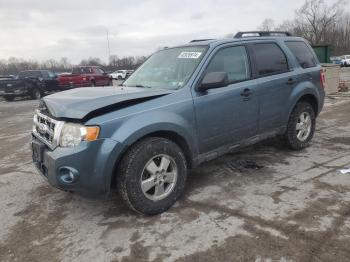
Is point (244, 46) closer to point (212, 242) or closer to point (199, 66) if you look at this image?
point (199, 66)

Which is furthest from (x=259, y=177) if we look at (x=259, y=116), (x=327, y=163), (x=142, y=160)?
(x=142, y=160)

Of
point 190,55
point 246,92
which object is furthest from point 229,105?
point 190,55

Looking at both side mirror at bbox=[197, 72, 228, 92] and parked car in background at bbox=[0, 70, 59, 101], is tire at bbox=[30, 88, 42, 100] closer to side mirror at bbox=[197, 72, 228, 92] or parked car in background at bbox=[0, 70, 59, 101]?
parked car in background at bbox=[0, 70, 59, 101]

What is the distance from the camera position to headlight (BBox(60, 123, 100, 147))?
3.50 m

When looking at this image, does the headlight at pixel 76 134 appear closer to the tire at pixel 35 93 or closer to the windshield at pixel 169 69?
the windshield at pixel 169 69

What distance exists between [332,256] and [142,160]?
1908 millimetres

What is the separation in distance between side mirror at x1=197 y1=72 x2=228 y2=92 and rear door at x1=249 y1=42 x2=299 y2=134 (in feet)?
3.31

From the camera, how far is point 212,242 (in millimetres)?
3342

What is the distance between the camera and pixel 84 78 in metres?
23.8

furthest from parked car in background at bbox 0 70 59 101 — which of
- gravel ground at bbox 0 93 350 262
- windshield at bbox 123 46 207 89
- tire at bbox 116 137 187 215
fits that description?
tire at bbox 116 137 187 215

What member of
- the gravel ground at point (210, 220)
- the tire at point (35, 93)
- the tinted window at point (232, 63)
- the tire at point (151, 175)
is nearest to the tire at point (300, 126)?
the gravel ground at point (210, 220)

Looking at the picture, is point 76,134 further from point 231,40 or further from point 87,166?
point 231,40

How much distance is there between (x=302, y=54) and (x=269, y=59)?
100 cm

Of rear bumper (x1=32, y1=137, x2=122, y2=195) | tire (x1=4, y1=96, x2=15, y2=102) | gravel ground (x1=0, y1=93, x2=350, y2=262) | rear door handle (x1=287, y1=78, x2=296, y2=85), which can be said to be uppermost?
rear door handle (x1=287, y1=78, x2=296, y2=85)
